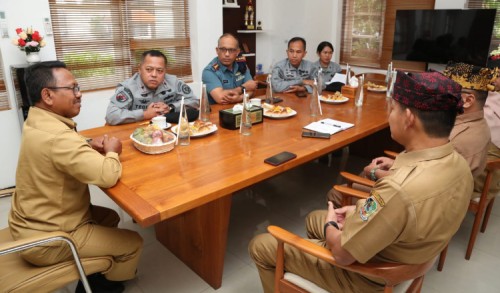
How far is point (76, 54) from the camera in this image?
379 centimetres

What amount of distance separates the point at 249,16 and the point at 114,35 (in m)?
2.12

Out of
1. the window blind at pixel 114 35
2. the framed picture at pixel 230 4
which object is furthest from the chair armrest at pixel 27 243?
the framed picture at pixel 230 4

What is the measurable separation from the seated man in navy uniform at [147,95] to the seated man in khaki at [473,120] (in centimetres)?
150

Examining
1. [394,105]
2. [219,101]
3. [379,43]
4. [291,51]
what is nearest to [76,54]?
[219,101]

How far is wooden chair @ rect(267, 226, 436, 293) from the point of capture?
1144 mm

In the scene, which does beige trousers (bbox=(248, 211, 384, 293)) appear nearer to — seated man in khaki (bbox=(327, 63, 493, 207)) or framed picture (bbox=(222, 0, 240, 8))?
seated man in khaki (bbox=(327, 63, 493, 207))

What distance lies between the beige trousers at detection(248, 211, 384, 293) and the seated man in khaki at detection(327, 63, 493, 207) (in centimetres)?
75

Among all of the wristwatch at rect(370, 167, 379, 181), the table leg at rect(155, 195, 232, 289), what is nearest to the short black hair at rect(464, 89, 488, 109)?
the wristwatch at rect(370, 167, 379, 181)

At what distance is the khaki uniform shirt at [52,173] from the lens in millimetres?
1478

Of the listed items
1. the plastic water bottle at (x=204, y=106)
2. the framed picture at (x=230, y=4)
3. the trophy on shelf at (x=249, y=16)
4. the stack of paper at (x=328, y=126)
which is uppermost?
the framed picture at (x=230, y=4)

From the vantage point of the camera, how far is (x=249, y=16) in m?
5.38

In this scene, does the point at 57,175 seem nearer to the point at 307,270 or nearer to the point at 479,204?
the point at 307,270

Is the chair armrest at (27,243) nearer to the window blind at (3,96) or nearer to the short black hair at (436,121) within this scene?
the short black hair at (436,121)

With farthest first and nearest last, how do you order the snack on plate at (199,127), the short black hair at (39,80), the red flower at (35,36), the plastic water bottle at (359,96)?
the red flower at (35,36)
the plastic water bottle at (359,96)
the snack on plate at (199,127)
the short black hair at (39,80)
